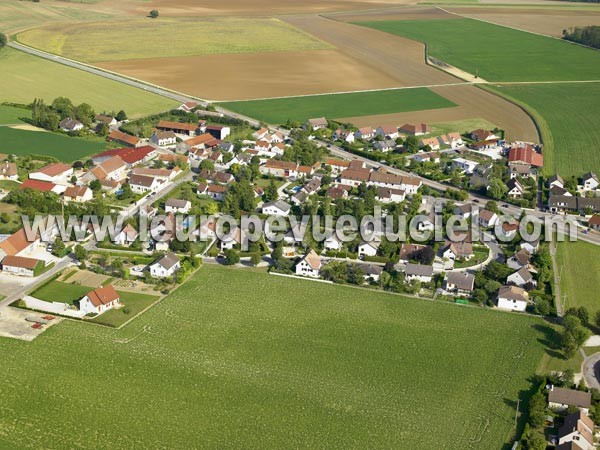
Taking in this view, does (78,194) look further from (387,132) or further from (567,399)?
(567,399)

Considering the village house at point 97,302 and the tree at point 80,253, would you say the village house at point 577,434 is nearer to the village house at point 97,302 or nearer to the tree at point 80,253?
the village house at point 97,302

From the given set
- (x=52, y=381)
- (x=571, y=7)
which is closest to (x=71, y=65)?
(x=52, y=381)

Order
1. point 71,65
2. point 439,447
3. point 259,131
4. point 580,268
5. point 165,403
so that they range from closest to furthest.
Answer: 1. point 439,447
2. point 165,403
3. point 580,268
4. point 259,131
5. point 71,65

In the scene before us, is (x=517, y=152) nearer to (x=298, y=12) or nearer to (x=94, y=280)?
(x=94, y=280)

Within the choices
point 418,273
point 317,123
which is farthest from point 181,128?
point 418,273

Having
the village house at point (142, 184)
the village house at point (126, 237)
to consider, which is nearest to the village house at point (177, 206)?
the village house at point (142, 184)

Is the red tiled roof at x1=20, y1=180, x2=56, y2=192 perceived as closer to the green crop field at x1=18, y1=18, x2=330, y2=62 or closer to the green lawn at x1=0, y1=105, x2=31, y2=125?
the green lawn at x1=0, y1=105, x2=31, y2=125
